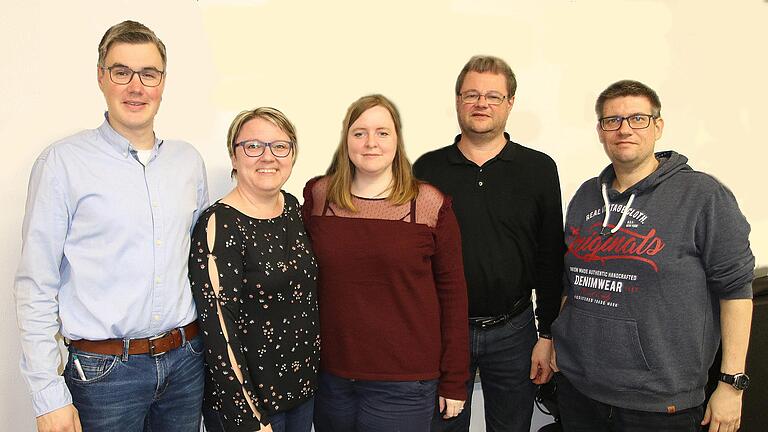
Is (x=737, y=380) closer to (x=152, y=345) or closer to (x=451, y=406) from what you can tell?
(x=451, y=406)

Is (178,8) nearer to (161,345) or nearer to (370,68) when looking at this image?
(370,68)

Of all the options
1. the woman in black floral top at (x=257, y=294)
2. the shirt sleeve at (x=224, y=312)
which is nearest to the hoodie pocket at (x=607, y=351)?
the woman in black floral top at (x=257, y=294)

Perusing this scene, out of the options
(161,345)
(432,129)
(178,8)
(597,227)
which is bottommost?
(161,345)

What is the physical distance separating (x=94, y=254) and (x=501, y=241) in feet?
4.14

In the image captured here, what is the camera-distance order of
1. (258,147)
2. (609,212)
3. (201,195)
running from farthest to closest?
(609,212) < (201,195) < (258,147)

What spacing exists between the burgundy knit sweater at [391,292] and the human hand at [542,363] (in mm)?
402

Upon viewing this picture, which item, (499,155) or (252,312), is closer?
(252,312)

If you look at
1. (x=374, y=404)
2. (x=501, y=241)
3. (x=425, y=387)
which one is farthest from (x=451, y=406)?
(x=501, y=241)

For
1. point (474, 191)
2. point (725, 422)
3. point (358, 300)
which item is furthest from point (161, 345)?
point (725, 422)

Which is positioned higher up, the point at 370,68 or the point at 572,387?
the point at 370,68

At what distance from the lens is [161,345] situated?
4.92ft

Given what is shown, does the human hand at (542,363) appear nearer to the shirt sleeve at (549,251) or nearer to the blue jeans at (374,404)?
the shirt sleeve at (549,251)

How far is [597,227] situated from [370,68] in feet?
3.55

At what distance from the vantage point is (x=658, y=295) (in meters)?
1.65
